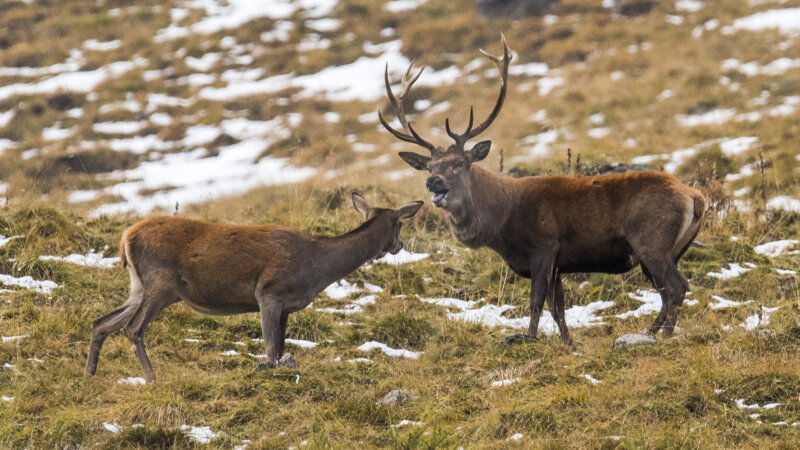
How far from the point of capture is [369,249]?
8367 mm

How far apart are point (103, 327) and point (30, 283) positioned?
251 cm

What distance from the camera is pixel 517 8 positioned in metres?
33.4

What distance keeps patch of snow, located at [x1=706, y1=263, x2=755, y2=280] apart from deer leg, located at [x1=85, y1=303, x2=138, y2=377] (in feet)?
20.4

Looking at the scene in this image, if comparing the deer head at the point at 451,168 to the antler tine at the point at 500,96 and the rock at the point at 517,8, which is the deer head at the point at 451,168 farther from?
the rock at the point at 517,8

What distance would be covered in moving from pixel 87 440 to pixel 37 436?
348 millimetres

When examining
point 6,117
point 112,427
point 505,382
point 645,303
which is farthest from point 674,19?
point 112,427

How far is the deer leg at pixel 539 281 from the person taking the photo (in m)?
8.71

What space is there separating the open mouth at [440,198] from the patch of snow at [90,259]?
3766 mm

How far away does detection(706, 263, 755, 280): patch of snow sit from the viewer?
10266mm

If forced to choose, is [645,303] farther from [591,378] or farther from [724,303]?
[591,378]

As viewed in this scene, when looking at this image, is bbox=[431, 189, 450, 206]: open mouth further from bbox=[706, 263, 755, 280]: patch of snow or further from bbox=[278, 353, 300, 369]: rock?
bbox=[706, 263, 755, 280]: patch of snow

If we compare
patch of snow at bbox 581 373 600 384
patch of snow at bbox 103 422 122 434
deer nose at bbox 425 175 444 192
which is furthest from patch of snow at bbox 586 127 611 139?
patch of snow at bbox 103 422 122 434

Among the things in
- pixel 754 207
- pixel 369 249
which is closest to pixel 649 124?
pixel 754 207

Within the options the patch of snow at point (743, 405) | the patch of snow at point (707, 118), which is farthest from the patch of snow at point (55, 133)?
the patch of snow at point (743, 405)
